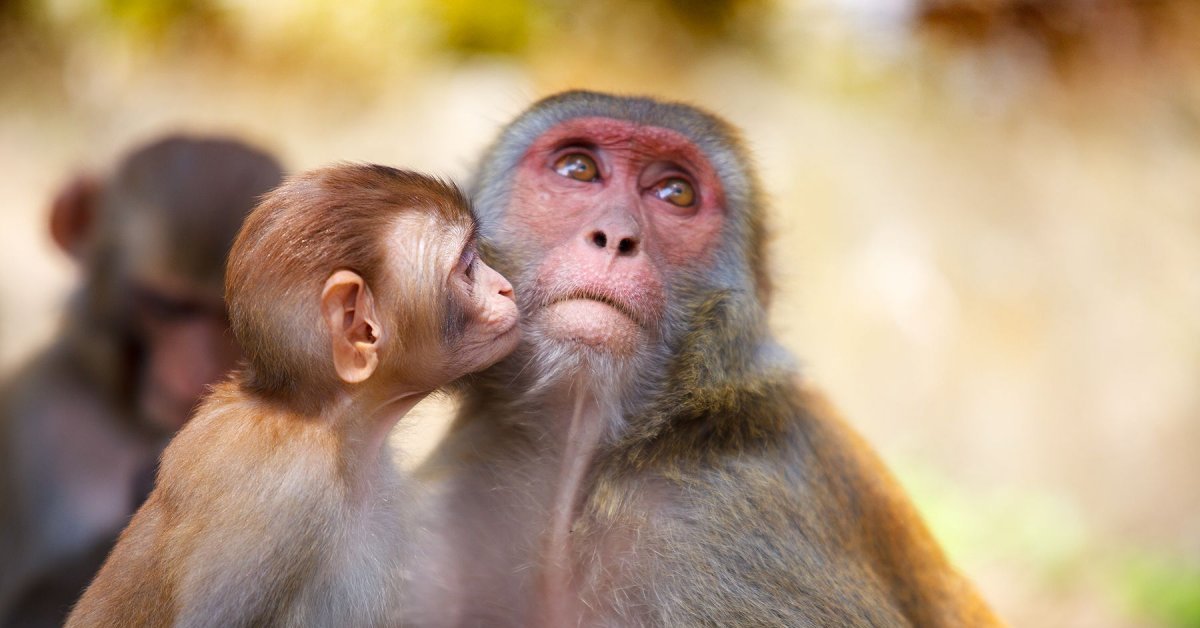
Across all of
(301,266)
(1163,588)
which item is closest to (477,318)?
(301,266)

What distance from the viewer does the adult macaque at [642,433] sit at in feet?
10.8

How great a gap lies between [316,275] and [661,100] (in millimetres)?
1649

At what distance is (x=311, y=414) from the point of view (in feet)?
9.48

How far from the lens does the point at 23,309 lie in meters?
8.59

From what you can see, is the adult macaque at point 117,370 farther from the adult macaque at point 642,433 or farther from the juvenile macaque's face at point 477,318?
the juvenile macaque's face at point 477,318

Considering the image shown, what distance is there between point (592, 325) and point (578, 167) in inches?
27.0

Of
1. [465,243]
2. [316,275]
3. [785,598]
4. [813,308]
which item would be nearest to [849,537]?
[785,598]

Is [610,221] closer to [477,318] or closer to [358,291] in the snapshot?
[477,318]

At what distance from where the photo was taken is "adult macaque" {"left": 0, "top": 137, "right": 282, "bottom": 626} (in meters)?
5.16

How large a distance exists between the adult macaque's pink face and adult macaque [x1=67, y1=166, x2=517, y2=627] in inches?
12.1

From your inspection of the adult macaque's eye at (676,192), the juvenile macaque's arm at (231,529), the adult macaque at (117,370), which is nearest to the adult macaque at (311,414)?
the juvenile macaque's arm at (231,529)

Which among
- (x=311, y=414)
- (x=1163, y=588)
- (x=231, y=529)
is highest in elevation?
(x=311, y=414)

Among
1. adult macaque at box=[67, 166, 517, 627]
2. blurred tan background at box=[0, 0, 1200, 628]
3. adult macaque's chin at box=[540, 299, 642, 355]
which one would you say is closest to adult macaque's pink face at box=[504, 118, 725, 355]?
adult macaque's chin at box=[540, 299, 642, 355]

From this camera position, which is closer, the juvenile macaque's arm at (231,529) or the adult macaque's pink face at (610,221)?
the juvenile macaque's arm at (231,529)
